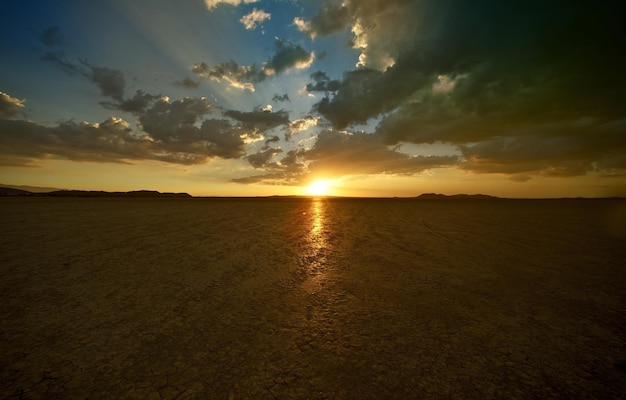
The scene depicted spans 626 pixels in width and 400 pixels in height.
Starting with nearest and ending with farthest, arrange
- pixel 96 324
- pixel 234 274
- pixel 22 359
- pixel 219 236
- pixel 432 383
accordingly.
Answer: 1. pixel 432 383
2. pixel 22 359
3. pixel 96 324
4. pixel 234 274
5. pixel 219 236

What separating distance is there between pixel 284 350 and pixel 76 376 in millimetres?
1849

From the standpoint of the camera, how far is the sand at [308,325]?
2.33 m

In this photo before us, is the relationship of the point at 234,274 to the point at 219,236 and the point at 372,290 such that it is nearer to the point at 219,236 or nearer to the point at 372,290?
the point at 372,290

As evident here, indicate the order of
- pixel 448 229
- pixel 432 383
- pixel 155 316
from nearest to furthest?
1. pixel 432 383
2. pixel 155 316
3. pixel 448 229

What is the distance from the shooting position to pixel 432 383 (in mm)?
2334

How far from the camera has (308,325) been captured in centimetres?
334

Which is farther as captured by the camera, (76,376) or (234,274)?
A: (234,274)

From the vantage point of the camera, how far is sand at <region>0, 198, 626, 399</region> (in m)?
2.33

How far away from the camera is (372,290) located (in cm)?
454

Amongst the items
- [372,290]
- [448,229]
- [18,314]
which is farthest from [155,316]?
[448,229]

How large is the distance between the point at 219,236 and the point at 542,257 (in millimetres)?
9407

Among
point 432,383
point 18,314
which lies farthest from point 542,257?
point 18,314

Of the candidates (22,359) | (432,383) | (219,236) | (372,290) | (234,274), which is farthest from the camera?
(219,236)

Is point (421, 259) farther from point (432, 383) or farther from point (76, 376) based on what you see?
point (76, 376)
